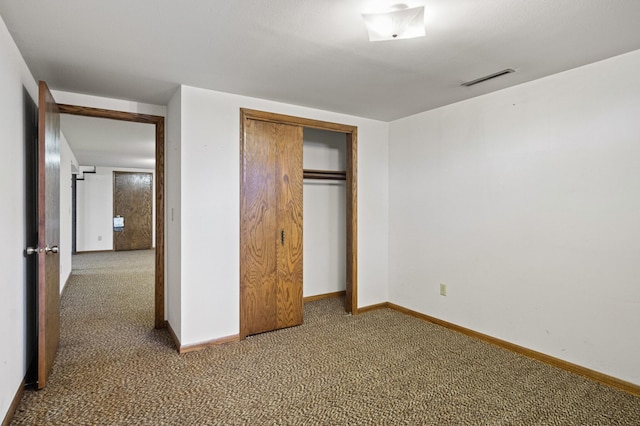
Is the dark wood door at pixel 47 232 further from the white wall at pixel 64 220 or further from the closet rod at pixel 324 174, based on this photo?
the white wall at pixel 64 220

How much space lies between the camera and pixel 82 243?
28.9 ft

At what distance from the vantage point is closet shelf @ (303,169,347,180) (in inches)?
163

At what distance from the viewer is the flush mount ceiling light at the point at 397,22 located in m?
1.69

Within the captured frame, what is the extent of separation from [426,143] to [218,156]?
211 cm

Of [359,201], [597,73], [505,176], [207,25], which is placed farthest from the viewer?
[359,201]

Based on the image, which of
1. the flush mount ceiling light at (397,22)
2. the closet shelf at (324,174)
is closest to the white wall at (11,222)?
the flush mount ceiling light at (397,22)

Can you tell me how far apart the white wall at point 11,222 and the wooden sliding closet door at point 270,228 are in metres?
1.53

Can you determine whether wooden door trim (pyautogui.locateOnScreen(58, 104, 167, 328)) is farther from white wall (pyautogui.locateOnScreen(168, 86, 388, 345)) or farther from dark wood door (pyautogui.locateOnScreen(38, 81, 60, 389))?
dark wood door (pyautogui.locateOnScreen(38, 81, 60, 389))

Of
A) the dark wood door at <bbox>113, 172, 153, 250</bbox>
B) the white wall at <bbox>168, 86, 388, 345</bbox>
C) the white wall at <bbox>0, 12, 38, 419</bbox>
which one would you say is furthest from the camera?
the dark wood door at <bbox>113, 172, 153, 250</bbox>

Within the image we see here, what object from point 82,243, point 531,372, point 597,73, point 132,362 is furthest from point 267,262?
point 82,243

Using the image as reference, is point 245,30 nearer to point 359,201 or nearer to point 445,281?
point 359,201

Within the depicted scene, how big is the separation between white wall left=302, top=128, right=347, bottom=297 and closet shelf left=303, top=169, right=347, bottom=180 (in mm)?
183

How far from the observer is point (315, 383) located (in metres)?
2.42

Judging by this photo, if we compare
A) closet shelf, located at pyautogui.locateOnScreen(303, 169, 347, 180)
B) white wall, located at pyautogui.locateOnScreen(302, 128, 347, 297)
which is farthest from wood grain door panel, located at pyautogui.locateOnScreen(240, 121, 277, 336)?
white wall, located at pyautogui.locateOnScreen(302, 128, 347, 297)
